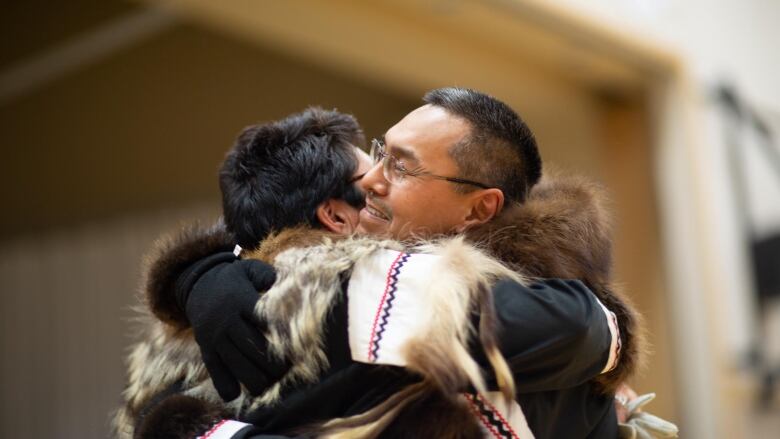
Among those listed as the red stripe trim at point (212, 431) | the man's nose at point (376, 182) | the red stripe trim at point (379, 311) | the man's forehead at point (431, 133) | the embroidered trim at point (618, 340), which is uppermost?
the man's forehead at point (431, 133)

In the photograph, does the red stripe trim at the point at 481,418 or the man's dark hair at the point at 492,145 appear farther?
the man's dark hair at the point at 492,145

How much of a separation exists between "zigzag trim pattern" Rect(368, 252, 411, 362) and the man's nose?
314mm

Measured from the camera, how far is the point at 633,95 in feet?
22.6

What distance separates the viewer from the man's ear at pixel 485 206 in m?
1.77

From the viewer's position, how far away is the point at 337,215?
1883 mm

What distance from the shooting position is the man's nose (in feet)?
5.95

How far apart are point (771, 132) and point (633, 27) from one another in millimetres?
1486

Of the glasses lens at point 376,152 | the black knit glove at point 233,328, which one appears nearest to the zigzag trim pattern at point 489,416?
the black knit glove at point 233,328

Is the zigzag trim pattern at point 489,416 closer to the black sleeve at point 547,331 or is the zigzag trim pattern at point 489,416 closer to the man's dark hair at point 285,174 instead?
the black sleeve at point 547,331

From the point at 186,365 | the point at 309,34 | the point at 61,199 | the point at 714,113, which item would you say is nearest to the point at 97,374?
the point at 61,199

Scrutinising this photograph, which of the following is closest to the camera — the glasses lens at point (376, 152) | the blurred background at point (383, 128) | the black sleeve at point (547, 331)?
the black sleeve at point (547, 331)

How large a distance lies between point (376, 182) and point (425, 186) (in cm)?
9

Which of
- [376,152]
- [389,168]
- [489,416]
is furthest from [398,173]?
[489,416]

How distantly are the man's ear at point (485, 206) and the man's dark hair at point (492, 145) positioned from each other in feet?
0.06
